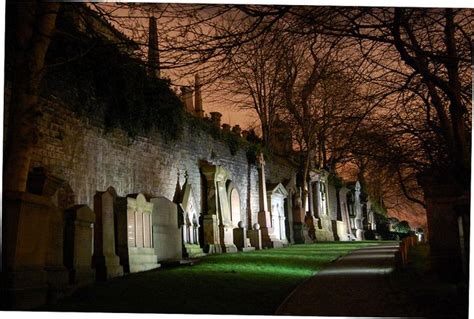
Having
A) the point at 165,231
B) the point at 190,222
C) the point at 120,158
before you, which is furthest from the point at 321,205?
the point at 165,231

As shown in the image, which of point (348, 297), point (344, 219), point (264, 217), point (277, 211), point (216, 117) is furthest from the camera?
point (344, 219)

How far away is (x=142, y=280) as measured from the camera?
939cm

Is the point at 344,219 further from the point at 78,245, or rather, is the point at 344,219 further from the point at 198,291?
the point at 198,291

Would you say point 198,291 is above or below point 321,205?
below

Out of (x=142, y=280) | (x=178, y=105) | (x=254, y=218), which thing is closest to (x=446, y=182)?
(x=142, y=280)

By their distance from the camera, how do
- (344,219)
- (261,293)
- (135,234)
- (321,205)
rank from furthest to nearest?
1. (344,219)
2. (321,205)
3. (135,234)
4. (261,293)

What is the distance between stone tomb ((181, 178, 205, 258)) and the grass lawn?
16.7 ft

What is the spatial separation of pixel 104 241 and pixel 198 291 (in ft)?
10.0

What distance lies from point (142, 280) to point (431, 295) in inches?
190

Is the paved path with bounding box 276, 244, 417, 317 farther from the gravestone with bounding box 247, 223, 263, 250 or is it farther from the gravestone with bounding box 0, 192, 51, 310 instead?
the gravestone with bounding box 247, 223, 263, 250

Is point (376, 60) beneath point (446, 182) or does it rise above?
above

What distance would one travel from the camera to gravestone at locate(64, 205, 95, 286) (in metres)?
8.82

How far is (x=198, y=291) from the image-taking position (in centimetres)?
812

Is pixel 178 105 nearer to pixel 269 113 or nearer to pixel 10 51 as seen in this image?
pixel 10 51
